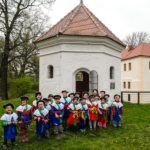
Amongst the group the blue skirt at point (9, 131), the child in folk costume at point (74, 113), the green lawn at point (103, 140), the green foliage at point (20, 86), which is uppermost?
the green foliage at point (20, 86)

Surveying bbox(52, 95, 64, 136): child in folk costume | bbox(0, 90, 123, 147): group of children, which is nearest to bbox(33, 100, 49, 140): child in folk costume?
bbox(0, 90, 123, 147): group of children

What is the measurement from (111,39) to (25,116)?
744 centimetres

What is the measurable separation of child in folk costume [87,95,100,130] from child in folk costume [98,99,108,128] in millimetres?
279

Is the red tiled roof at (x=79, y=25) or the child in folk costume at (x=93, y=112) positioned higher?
the red tiled roof at (x=79, y=25)

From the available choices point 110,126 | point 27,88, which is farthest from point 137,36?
point 110,126

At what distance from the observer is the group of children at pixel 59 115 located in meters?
8.81

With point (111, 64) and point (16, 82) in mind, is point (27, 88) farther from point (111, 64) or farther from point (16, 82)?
point (111, 64)

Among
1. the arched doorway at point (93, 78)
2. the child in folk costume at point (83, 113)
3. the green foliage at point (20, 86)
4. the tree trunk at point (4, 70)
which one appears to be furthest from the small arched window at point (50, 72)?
the green foliage at point (20, 86)

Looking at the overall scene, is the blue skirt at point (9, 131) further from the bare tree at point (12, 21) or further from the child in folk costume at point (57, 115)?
the bare tree at point (12, 21)

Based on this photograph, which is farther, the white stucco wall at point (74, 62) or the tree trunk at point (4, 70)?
the tree trunk at point (4, 70)

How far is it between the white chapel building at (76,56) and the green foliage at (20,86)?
15076 mm

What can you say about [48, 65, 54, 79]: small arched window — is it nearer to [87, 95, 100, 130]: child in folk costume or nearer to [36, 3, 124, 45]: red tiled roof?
[36, 3, 124, 45]: red tiled roof

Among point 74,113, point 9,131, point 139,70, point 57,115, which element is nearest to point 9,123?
point 9,131

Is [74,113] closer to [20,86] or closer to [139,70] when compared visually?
[20,86]
